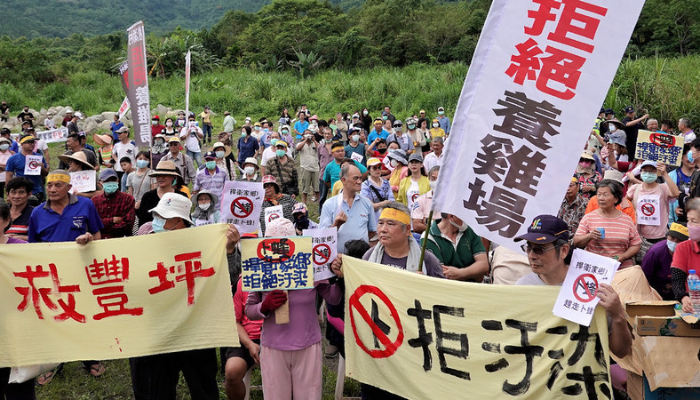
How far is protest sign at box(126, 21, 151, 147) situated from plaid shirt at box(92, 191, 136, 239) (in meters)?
2.40

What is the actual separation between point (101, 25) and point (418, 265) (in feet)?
424

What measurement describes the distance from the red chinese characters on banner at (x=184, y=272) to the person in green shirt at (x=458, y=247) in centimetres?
194

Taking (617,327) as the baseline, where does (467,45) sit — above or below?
below

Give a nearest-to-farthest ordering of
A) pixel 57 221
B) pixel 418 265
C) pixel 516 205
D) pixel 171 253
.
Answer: pixel 516 205 < pixel 418 265 < pixel 171 253 < pixel 57 221

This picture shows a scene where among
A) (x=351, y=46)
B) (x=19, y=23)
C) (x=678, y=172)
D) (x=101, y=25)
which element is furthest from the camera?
(x=101, y=25)

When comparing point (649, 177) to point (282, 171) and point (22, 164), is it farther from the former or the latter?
point (22, 164)

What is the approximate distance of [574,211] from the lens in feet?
22.6

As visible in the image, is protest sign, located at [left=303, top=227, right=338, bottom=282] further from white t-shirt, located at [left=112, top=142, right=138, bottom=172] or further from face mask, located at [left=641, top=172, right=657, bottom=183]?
white t-shirt, located at [left=112, top=142, right=138, bottom=172]

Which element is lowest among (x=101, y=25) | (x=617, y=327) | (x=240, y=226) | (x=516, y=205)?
(x=101, y=25)

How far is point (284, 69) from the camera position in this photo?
46562 millimetres

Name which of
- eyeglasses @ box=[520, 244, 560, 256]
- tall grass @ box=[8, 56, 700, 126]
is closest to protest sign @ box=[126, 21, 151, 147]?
eyeglasses @ box=[520, 244, 560, 256]

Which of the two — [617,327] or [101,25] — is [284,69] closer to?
[617,327]

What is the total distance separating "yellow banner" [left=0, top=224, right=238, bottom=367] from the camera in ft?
15.2

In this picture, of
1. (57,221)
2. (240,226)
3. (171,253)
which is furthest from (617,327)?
(57,221)
